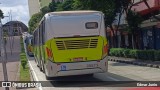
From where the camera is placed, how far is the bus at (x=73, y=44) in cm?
1684

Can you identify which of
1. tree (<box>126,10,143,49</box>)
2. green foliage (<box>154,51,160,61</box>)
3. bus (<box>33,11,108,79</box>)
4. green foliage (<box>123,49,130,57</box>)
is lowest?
green foliage (<box>123,49,130,57</box>)

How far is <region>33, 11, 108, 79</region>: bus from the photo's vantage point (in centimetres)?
1684

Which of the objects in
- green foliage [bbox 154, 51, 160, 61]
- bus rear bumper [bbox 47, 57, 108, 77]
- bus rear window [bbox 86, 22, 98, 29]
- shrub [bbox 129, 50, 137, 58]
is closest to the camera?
bus rear bumper [bbox 47, 57, 108, 77]

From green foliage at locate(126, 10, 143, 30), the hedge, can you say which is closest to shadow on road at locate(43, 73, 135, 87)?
the hedge

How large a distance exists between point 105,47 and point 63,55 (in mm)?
1964

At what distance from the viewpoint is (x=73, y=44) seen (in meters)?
16.9

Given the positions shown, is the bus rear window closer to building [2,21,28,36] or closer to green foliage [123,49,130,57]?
green foliage [123,49,130,57]

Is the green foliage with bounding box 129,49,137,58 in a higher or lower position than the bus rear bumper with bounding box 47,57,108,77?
lower

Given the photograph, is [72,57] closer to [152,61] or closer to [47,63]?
[47,63]

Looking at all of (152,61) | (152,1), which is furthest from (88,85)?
(152,1)

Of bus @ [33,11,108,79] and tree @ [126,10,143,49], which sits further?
tree @ [126,10,143,49]

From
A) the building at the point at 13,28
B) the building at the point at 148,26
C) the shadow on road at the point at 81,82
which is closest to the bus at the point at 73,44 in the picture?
the shadow on road at the point at 81,82

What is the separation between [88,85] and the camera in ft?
55.0

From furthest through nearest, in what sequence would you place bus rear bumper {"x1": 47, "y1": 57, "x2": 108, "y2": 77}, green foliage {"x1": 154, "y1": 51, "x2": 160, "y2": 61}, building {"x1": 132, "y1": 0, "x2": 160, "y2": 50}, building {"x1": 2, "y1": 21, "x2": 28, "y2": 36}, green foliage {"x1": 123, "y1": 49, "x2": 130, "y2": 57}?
building {"x1": 2, "y1": 21, "x2": 28, "y2": 36} → green foliage {"x1": 123, "y1": 49, "x2": 130, "y2": 57} → building {"x1": 132, "y1": 0, "x2": 160, "y2": 50} → green foliage {"x1": 154, "y1": 51, "x2": 160, "y2": 61} → bus rear bumper {"x1": 47, "y1": 57, "x2": 108, "y2": 77}
